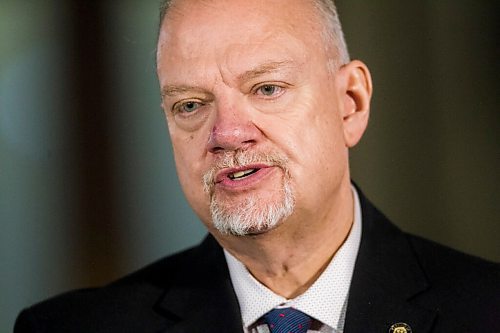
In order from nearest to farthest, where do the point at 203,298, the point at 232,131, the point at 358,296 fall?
the point at 232,131
the point at 358,296
the point at 203,298

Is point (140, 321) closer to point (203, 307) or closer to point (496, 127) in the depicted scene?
point (203, 307)

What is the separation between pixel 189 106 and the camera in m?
1.83

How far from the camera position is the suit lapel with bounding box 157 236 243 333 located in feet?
6.22

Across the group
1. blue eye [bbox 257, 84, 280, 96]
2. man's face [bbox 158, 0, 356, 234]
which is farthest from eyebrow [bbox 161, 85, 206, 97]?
blue eye [bbox 257, 84, 280, 96]

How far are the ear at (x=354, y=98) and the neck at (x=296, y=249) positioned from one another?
0.12m

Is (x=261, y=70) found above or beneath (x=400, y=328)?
above

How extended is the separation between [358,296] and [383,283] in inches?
2.6

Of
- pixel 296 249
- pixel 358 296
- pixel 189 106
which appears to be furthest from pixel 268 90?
pixel 358 296

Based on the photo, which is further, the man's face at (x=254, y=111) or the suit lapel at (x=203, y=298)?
the suit lapel at (x=203, y=298)

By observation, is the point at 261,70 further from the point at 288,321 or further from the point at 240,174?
the point at 288,321

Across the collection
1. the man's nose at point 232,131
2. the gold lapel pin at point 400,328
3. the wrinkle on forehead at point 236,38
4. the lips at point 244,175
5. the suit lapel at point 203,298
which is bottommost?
the gold lapel pin at point 400,328

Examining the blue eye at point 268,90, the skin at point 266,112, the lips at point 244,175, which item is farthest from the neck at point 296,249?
the blue eye at point 268,90

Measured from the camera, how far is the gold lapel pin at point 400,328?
176 cm

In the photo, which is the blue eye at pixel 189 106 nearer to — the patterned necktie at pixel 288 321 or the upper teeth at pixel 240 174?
the upper teeth at pixel 240 174
